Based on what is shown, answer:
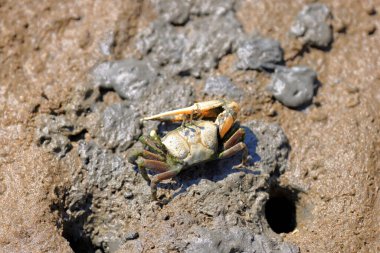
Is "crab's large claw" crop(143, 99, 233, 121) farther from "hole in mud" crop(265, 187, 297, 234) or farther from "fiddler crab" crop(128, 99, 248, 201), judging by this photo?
"hole in mud" crop(265, 187, 297, 234)

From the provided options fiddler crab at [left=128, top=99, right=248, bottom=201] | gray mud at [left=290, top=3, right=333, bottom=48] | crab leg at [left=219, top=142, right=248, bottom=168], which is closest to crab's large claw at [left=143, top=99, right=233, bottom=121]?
fiddler crab at [left=128, top=99, right=248, bottom=201]

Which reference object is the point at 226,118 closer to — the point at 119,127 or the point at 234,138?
the point at 234,138

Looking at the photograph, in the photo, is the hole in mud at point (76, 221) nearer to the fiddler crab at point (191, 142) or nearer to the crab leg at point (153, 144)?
the fiddler crab at point (191, 142)

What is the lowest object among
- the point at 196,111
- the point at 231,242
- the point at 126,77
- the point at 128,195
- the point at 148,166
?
the point at 231,242

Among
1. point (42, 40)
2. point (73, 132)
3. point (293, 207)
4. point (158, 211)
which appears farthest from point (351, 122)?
point (42, 40)

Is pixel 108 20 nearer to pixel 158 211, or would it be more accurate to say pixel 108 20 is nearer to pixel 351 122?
pixel 158 211

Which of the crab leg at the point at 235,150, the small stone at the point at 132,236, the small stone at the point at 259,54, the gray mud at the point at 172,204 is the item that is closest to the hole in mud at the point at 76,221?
the gray mud at the point at 172,204

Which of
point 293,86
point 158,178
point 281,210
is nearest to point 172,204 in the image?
point 158,178
